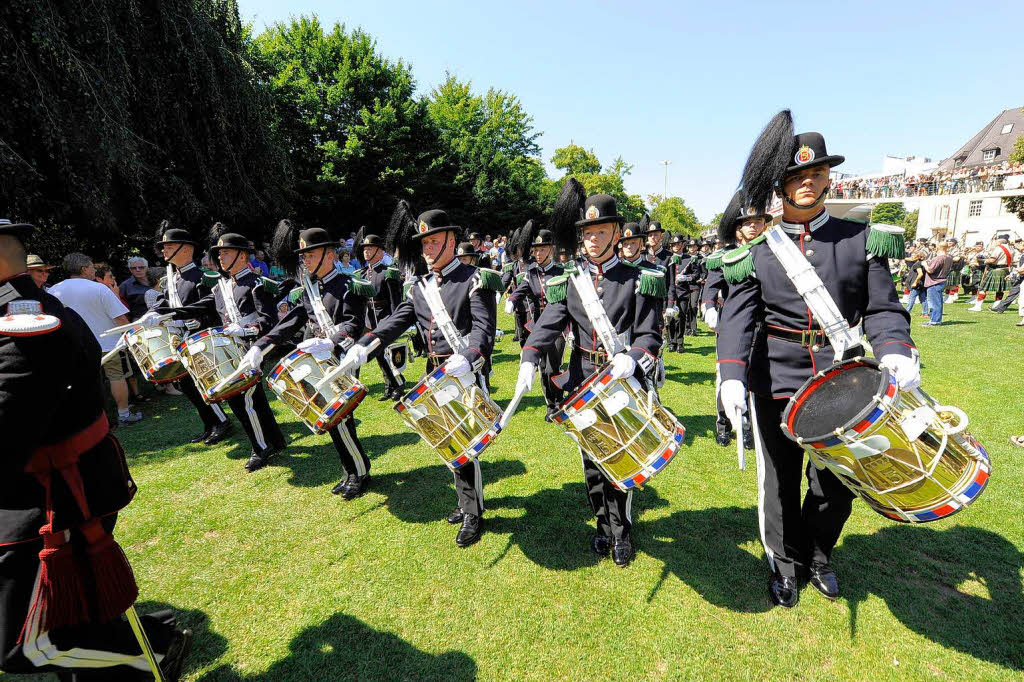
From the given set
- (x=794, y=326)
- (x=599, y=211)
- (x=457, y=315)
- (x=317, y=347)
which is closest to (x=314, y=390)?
(x=317, y=347)

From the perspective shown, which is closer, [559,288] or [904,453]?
[904,453]

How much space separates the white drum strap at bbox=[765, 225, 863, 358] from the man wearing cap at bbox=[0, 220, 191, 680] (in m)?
3.39

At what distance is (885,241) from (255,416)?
18.5 feet

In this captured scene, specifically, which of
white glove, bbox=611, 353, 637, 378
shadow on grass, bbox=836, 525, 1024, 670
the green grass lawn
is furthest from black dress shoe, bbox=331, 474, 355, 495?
shadow on grass, bbox=836, 525, 1024, 670

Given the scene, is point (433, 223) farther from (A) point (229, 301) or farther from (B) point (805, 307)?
(A) point (229, 301)

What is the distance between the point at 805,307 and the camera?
2625 millimetres

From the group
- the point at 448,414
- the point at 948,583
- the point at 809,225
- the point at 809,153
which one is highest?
the point at 809,153

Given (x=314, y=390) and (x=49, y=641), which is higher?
(x=314, y=390)

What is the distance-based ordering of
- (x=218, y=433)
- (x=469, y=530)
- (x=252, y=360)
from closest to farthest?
1. (x=469, y=530)
2. (x=252, y=360)
3. (x=218, y=433)

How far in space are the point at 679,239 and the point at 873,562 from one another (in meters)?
9.14

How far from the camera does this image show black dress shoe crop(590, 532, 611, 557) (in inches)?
136

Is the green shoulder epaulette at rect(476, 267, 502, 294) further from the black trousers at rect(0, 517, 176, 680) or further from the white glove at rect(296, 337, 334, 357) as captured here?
the black trousers at rect(0, 517, 176, 680)

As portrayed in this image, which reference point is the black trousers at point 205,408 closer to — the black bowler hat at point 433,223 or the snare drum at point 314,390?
the snare drum at point 314,390

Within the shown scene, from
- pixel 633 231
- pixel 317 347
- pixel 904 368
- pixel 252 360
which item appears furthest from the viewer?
pixel 633 231
